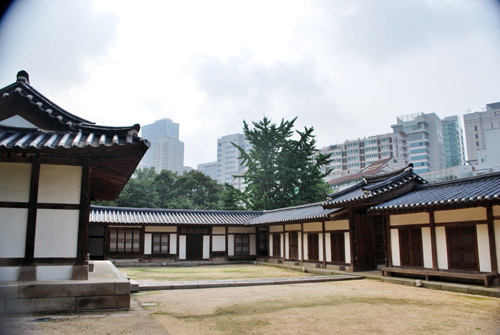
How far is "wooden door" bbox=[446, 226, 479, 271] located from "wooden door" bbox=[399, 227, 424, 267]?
1.23 m

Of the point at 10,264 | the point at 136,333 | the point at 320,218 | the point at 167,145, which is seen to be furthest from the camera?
the point at 167,145

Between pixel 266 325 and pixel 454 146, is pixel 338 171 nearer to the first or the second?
pixel 454 146

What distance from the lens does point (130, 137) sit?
7516mm

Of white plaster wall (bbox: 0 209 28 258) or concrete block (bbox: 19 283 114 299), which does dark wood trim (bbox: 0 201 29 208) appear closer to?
white plaster wall (bbox: 0 209 28 258)

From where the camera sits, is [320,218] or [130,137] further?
[320,218]

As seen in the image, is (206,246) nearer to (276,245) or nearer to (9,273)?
(276,245)

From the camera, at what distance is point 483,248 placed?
1178 cm

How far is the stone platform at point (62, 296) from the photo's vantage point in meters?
6.88

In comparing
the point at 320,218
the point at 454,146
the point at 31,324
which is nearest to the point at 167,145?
the point at 454,146

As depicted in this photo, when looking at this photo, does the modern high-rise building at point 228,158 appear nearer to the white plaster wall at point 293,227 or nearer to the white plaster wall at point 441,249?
the white plaster wall at point 293,227

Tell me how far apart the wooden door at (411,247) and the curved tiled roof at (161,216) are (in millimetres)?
15179

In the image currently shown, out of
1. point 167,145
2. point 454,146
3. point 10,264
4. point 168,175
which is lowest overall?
point 10,264

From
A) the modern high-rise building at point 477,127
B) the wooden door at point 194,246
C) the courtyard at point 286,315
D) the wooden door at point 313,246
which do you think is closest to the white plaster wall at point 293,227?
the wooden door at point 313,246

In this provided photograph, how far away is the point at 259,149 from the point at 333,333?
111ft
